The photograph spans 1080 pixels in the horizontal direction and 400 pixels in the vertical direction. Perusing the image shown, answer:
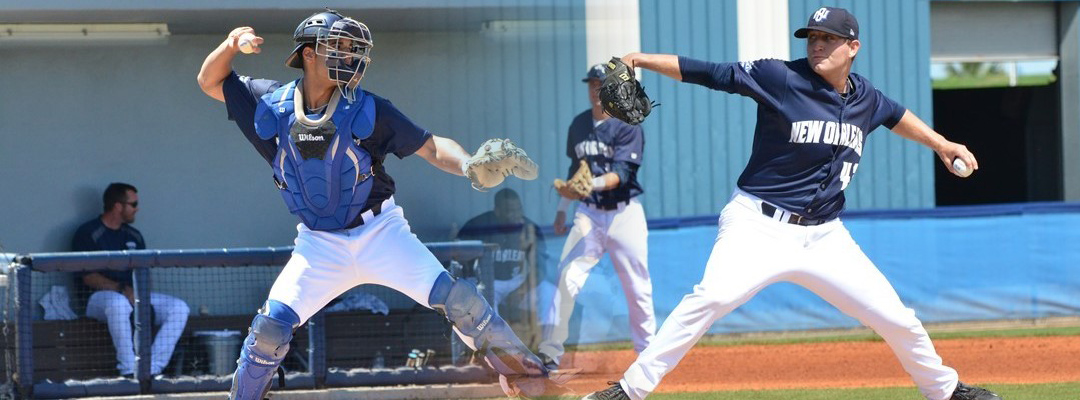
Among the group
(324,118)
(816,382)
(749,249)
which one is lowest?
(816,382)

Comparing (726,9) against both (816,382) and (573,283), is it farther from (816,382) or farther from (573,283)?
(816,382)

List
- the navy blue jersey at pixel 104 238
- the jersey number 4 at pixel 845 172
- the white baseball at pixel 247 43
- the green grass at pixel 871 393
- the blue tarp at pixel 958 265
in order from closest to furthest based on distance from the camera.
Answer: the white baseball at pixel 247 43 < the jersey number 4 at pixel 845 172 < the green grass at pixel 871 393 < the navy blue jersey at pixel 104 238 < the blue tarp at pixel 958 265

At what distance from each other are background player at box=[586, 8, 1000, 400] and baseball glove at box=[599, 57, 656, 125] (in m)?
0.06

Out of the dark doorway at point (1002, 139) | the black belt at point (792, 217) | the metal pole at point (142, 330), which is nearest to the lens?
the black belt at point (792, 217)

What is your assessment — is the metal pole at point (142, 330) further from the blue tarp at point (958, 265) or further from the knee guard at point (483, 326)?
the blue tarp at point (958, 265)

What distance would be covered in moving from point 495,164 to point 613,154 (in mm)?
3224

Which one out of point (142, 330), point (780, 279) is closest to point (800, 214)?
point (780, 279)

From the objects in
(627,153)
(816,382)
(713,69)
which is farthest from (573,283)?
(713,69)

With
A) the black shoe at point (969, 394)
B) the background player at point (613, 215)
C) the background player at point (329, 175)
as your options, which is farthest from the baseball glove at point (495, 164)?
the background player at point (613, 215)

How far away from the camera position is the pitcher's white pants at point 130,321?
7.24m

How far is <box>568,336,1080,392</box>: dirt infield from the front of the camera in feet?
24.6

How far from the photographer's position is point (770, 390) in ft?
23.3

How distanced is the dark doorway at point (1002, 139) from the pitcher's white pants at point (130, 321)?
10.9 m

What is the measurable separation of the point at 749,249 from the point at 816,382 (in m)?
2.72
